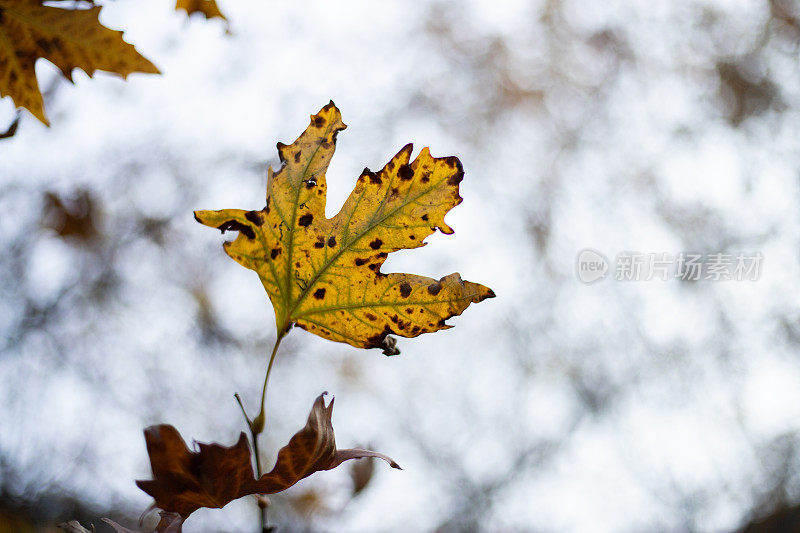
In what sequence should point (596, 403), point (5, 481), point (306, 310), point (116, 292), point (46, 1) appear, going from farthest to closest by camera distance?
point (596, 403), point (116, 292), point (5, 481), point (46, 1), point (306, 310)

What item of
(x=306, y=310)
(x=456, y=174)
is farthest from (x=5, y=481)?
(x=456, y=174)

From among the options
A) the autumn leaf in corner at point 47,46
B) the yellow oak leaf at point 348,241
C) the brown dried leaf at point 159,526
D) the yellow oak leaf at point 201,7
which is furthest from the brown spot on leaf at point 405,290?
the yellow oak leaf at point 201,7

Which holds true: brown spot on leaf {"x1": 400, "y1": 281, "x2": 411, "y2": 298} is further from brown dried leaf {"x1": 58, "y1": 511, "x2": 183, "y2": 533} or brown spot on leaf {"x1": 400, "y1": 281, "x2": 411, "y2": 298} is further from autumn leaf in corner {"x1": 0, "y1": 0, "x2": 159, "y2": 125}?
autumn leaf in corner {"x1": 0, "y1": 0, "x2": 159, "y2": 125}

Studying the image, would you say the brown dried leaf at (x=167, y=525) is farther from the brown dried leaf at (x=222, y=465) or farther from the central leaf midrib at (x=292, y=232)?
the central leaf midrib at (x=292, y=232)

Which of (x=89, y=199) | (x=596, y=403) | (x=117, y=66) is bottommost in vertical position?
(x=89, y=199)

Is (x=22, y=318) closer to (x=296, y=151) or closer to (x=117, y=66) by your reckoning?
(x=117, y=66)

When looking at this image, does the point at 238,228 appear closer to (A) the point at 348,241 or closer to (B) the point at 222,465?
(A) the point at 348,241

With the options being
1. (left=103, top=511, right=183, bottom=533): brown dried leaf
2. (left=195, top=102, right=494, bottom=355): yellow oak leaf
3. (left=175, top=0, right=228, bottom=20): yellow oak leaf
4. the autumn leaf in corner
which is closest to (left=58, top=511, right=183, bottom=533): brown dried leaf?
(left=103, top=511, right=183, bottom=533): brown dried leaf
